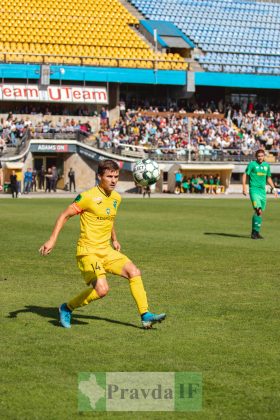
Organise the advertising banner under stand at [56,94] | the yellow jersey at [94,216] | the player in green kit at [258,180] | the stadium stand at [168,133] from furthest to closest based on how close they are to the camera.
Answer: the advertising banner under stand at [56,94] < the stadium stand at [168,133] < the player in green kit at [258,180] < the yellow jersey at [94,216]

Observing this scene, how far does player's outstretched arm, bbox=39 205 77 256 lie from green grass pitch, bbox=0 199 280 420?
0.87m

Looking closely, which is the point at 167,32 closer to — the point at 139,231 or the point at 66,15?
the point at 66,15

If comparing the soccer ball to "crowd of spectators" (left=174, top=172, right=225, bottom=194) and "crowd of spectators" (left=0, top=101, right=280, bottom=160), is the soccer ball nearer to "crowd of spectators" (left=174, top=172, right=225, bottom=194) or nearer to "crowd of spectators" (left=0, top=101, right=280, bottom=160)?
"crowd of spectators" (left=0, top=101, right=280, bottom=160)

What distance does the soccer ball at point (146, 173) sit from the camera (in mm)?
16219

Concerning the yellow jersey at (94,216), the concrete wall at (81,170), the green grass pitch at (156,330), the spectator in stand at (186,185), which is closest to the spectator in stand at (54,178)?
the concrete wall at (81,170)

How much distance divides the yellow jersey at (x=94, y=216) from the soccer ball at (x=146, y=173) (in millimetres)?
5574

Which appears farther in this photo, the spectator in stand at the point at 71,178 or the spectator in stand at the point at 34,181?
the spectator in stand at the point at 71,178

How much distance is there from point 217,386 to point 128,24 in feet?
207

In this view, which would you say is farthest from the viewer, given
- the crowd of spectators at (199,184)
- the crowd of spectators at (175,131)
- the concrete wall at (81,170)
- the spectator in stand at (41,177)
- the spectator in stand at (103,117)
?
the spectator in stand at (103,117)

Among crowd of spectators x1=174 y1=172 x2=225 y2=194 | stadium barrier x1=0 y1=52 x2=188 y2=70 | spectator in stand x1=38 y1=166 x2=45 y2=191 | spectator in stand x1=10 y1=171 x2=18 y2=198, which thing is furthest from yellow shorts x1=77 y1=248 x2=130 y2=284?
stadium barrier x1=0 y1=52 x2=188 y2=70

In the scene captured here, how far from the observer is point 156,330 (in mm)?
10117

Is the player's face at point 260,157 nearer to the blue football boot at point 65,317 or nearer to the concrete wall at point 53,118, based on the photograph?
the blue football boot at point 65,317

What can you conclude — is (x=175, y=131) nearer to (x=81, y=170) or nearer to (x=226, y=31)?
(x=81, y=170)

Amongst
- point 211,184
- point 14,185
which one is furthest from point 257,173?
point 211,184
